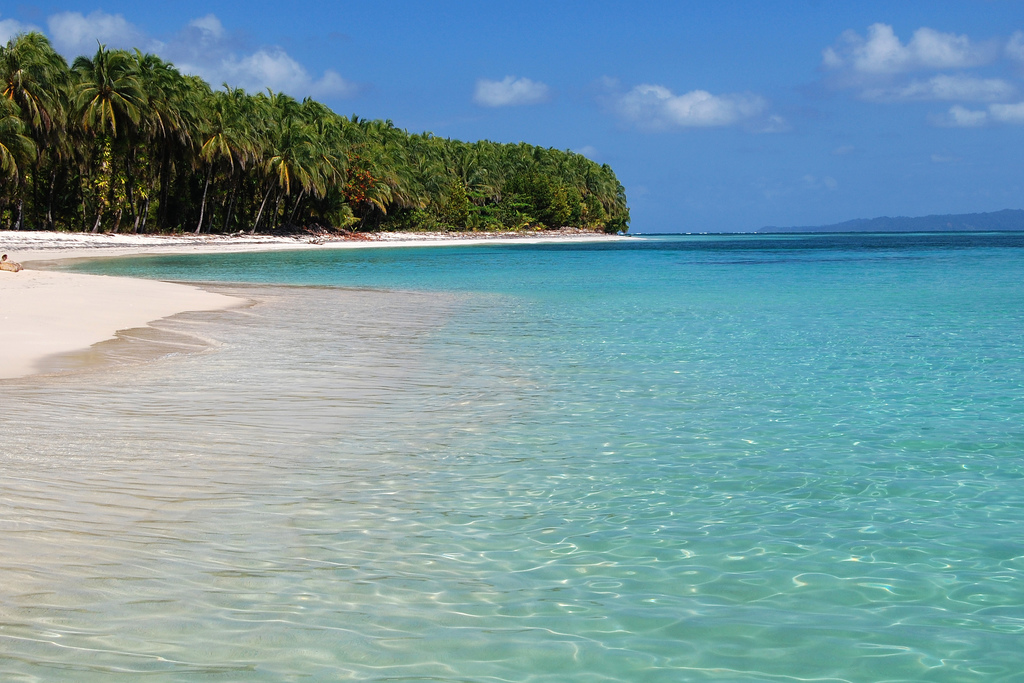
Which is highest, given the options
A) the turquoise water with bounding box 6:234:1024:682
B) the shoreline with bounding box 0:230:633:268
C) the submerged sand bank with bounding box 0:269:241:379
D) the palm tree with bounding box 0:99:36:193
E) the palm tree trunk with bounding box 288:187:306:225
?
the palm tree with bounding box 0:99:36:193

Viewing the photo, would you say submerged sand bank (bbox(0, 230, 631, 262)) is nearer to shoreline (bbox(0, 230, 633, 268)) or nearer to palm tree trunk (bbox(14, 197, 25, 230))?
shoreline (bbox(0, 230, 633, 268))

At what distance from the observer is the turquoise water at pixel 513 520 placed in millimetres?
3066

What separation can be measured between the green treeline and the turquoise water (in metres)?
39.8

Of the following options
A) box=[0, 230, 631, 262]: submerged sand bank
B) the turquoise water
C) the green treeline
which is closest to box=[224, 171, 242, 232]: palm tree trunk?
the green treeline

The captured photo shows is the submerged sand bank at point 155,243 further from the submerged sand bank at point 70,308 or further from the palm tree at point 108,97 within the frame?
the submerged sand bank at point 70,308

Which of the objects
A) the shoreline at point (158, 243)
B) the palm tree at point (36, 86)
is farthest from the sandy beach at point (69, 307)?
the palm tree at point (36, 86)

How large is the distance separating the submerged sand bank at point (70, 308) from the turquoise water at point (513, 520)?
1.34 meters

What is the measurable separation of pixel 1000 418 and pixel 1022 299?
14000mm

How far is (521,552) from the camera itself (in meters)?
3.96

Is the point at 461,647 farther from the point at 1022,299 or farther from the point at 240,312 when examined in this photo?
the point at 1022,299

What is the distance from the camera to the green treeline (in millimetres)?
44375

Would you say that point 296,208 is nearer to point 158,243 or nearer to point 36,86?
point 158,243

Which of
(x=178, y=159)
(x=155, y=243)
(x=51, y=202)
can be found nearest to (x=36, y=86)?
(x=51, y=202)

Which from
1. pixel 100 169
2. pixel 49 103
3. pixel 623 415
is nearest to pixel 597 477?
pixel 623 415
